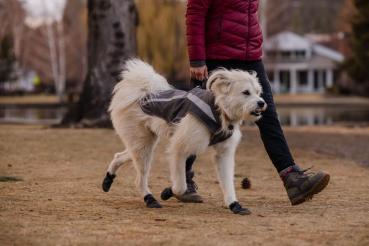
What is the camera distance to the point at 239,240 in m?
5.81

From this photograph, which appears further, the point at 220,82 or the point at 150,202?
the point at 150,202

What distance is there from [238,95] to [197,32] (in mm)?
889

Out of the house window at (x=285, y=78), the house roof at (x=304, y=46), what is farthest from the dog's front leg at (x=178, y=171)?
the house window at (x=285, y=78)

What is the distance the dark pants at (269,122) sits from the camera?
7.80 meters

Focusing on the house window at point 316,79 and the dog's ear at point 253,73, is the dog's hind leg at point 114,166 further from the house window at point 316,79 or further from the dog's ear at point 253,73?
the house window at point 316,79

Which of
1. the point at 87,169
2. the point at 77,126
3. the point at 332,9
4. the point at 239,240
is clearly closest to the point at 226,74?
the point at 239,240

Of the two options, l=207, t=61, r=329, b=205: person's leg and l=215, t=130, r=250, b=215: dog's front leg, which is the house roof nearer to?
l=207, t=61, r=329, b=205: person's leg

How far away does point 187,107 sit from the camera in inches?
283

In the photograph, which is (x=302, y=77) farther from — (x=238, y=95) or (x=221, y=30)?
(x=238, y=95)

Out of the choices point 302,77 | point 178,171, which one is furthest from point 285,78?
point 178,171

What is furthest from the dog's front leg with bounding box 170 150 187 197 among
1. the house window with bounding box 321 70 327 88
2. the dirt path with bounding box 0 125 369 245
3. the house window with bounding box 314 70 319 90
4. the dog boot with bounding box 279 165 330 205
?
the house window with bounding box 314 70 319 90

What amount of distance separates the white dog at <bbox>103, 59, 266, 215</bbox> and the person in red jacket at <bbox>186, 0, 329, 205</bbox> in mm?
419

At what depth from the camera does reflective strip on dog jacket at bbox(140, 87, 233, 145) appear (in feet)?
23.3

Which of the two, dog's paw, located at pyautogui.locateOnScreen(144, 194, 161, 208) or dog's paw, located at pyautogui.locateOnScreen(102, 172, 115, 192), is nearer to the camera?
dog's paw, located at pyautogui.locateOnScreen(144, 194, 161, 208)
